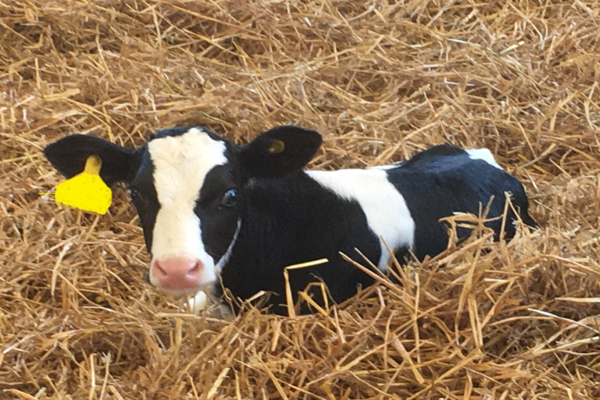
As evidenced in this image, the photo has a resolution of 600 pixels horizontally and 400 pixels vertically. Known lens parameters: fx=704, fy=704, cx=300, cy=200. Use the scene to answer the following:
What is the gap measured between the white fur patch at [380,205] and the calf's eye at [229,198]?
0.51 meters

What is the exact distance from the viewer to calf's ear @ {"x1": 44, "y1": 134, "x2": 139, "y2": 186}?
2.69 meters

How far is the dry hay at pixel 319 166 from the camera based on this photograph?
7.47 ft

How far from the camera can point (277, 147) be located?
2717 millimetres

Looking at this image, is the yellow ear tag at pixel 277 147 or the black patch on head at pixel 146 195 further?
the yellow ear tag at pixel 277 147

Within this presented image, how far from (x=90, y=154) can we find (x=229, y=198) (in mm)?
598

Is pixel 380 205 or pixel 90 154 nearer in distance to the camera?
pixel 90 154

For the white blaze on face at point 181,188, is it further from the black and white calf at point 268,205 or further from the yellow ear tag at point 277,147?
the yellow ear tag at point 277,147

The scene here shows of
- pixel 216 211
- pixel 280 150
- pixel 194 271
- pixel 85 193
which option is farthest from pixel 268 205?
pixel 85 193

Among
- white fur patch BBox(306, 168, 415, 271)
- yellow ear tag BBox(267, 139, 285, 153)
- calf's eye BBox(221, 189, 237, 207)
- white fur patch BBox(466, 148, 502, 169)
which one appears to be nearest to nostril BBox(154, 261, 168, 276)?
calf's eye BBox(221, 189, 237, 207)

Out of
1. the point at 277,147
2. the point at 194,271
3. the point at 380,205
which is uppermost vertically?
the point at 277,147

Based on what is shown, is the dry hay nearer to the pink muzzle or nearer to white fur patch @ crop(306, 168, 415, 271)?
the pink muzzle

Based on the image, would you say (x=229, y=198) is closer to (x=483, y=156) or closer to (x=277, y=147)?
(x=277, y=147)

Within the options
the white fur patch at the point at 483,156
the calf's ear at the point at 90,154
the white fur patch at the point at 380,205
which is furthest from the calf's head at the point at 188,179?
the white fur patch at the point at 483,156

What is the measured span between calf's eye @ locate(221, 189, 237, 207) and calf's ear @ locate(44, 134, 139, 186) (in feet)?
1.32
